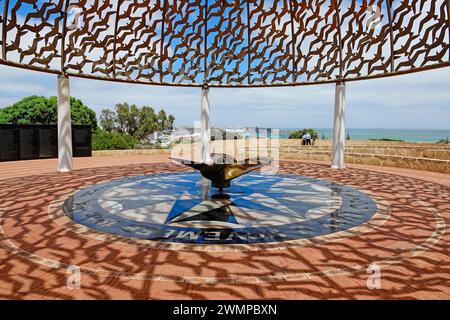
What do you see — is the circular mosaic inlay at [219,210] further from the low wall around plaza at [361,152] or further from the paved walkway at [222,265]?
the low wall around plaza at [361,152]

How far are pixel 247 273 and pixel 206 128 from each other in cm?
1375

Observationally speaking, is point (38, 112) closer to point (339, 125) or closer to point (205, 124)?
point (205, 124)

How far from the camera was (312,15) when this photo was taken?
15891 millimetres

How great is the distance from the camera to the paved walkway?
4.16 meters

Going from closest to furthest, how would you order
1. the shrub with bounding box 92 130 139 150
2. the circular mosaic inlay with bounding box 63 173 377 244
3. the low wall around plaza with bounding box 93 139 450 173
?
the circular mosaic inlay with bounding box 63 173 377 244 < the low wall around plaza with bounding box 93 139 450 173 < the shrub with bounding box 92 130 139 150

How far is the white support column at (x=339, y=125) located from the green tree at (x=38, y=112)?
1486 inches

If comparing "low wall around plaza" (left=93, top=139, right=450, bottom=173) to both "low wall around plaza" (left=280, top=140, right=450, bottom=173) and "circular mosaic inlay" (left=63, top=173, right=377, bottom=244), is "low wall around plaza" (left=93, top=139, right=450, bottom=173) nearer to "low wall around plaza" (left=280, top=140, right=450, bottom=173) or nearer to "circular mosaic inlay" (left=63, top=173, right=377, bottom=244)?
"low wall around plaza" (left=280, top=140, right=450, bottom=173)

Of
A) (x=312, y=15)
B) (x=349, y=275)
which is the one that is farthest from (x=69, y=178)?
(x=312, y=15)

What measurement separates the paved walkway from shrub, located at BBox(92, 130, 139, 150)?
18162 millimetres

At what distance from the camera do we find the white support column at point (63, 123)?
14203 mm

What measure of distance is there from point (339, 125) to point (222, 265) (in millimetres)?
13164

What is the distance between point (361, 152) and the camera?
915 inches

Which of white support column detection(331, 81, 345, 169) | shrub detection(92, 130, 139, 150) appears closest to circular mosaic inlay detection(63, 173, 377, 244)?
white support column detection(331, 81, 345, 169)
